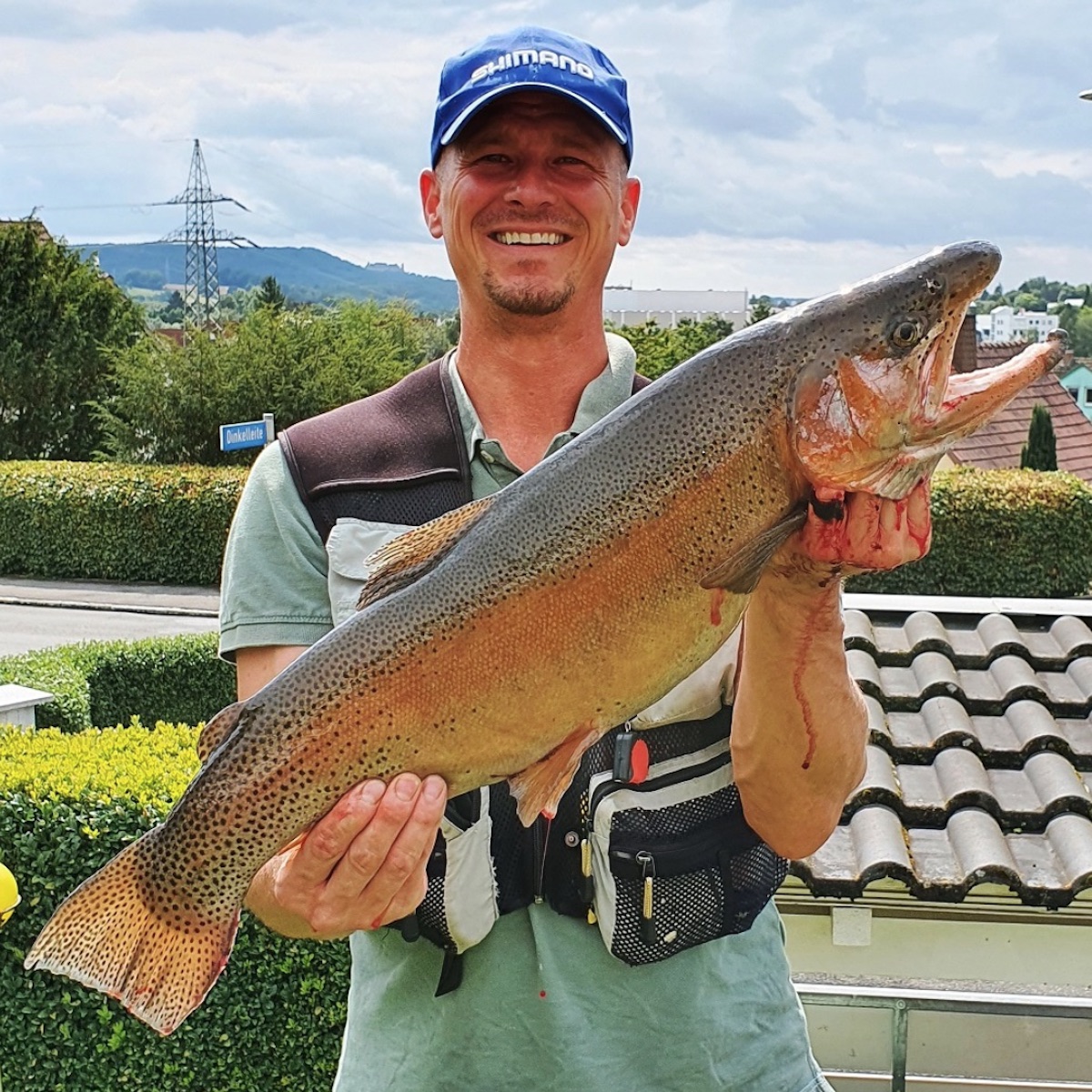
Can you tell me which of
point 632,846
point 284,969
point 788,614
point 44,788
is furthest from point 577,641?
point 44,788

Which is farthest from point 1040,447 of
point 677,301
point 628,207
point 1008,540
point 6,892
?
point 677,301

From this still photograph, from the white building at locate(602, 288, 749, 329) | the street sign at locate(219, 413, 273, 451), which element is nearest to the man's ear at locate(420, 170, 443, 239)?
the street sign at locate(219, 413, 273, 451)

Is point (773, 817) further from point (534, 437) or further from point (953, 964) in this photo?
point (953, 964)

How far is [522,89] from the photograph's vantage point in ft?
10.3

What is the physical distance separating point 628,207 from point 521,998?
189 cm

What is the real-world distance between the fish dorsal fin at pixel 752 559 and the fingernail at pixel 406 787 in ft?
2.19

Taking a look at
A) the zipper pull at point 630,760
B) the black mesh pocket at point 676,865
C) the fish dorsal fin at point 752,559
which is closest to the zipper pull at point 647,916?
the black mesh pocket at point 676,865

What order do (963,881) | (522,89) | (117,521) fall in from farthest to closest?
1. (117,521)
2. (963,881)
3. (522,89)

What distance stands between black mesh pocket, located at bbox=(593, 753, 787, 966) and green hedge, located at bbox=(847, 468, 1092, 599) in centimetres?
2022

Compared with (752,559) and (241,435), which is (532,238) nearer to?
(752,559)

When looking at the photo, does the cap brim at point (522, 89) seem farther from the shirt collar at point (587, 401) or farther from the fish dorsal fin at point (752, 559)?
the fish dorsal fin at point (752, 559)

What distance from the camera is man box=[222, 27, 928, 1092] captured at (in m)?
2.89

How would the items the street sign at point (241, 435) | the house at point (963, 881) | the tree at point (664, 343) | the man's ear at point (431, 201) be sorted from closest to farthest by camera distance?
the man's ear at point (431, 201), the house at point (963, 881), the street sign at point (241, 435), the tree at point (664, 343)

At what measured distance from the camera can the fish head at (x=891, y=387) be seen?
2652 mm
